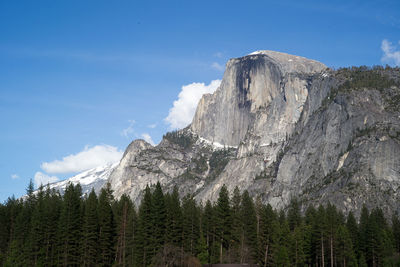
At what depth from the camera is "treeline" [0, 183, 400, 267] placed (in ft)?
283

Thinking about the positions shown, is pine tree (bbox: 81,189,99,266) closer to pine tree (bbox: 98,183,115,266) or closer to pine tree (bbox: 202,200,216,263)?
pine tree (bbox: 98,183,115,266)

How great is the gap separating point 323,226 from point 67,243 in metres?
48.9

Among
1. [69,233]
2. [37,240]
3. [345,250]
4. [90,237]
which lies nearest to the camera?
[90,237]

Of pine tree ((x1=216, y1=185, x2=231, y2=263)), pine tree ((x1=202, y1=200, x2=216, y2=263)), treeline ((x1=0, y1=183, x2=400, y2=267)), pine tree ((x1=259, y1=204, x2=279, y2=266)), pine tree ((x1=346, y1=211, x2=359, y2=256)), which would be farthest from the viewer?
pine tree ((x1=346, y1=211, x2=359, y2=256))

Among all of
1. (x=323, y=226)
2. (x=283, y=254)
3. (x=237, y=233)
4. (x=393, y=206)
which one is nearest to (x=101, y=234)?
(x=237, y=233)

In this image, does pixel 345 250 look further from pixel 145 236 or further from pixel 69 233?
pixel 69 233

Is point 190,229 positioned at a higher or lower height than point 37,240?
higher

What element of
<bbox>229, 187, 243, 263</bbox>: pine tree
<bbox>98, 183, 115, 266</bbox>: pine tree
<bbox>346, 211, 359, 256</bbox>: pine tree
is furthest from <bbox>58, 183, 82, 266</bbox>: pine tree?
<bbox>346, 211, 359, 256</bbox>: pine tree

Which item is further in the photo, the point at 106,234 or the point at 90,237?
the point at 106,234

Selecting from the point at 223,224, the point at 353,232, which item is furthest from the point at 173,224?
the point at 353,232

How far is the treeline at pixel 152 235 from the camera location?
8625 cm

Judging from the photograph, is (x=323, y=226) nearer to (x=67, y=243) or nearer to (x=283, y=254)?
(x=283, y=254)

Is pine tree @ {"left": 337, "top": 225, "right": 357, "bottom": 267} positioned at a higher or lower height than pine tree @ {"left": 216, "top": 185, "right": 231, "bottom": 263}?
lower

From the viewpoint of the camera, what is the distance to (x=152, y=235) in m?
84.8
